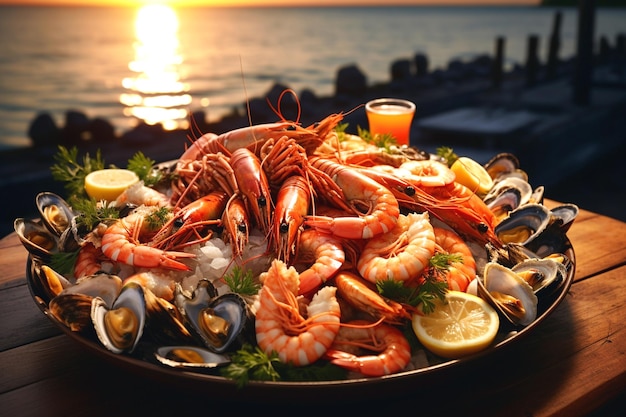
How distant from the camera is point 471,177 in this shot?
3371 millimetres

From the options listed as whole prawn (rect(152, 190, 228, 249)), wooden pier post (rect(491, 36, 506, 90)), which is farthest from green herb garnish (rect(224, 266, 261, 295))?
wooden pier post (rect(491, 36, 506, 90))

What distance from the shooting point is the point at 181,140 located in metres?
9.39

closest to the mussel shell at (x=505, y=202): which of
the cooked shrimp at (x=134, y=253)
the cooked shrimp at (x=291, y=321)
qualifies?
→ the cooked shrimp at (x=291, y=321)

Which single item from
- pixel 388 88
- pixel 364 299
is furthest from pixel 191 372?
pixel 388 88

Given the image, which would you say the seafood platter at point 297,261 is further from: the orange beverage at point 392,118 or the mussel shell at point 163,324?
the orange beverage at point 392,118

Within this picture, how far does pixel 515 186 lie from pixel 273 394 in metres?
2.17

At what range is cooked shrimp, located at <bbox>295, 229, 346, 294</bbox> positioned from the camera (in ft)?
7.51

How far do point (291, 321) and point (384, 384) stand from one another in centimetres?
41

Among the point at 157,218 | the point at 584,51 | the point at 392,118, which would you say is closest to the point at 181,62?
the point at 584,51

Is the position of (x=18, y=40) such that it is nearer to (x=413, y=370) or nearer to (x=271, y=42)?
(x=271, y=42)

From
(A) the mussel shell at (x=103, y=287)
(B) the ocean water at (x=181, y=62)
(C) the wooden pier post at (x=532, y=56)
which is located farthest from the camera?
(B) the ocean water at (x=181, y=62)

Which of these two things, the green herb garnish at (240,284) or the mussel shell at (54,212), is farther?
the mussel shell at (54,212)

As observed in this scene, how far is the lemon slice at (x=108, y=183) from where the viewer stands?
3264 millimetres

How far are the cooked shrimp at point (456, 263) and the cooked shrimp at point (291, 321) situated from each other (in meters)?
0.62
